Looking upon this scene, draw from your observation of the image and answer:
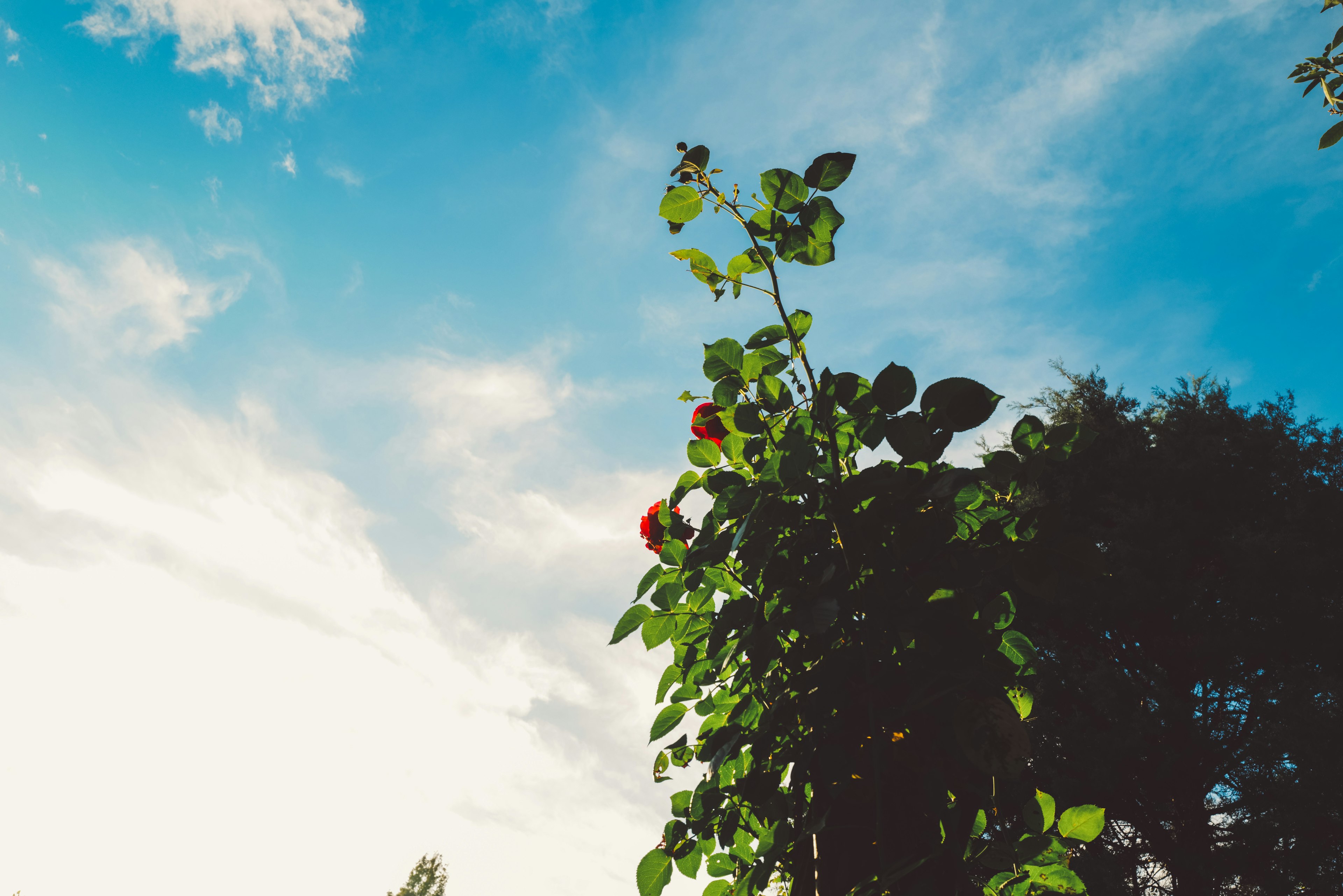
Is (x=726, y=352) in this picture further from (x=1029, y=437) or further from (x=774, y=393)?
(x=1029, y=437)

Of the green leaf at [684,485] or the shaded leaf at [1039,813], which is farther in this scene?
the green leaf at [684,485]

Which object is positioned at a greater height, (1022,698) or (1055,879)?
(1022,698)

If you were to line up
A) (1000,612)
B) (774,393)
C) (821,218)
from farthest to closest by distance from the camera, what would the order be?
(774,393), (821,218), (1000,612)

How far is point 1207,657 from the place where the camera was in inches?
321

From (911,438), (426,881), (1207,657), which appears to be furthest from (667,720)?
(426,881)

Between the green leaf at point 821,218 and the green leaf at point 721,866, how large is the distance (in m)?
1.24

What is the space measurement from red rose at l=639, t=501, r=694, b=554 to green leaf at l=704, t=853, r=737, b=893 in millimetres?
630

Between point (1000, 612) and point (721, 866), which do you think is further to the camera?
point (721, 866)

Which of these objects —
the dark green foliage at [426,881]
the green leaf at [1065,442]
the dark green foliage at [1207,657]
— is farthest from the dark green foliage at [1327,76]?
the dark green foliage at [426,881]

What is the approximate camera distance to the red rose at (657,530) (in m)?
1.24

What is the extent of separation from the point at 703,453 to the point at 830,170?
1.96 feet

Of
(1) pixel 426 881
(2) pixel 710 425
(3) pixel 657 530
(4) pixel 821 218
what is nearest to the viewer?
(4) pixel 821 218

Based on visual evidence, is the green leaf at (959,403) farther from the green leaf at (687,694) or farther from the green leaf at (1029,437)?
the green leaf at (687,694)

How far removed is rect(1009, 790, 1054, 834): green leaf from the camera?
3.15 ft
